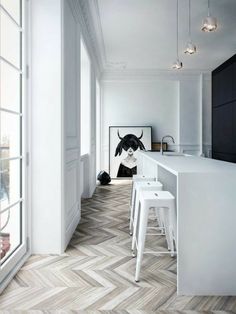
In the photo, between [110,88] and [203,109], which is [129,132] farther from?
[203,109]

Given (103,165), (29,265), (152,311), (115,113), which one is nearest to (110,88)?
(115,113)

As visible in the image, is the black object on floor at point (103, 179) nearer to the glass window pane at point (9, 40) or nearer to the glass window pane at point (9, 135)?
the glass window pane at point (9, 135)

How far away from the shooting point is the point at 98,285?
6.98 feet

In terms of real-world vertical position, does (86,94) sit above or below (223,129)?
above

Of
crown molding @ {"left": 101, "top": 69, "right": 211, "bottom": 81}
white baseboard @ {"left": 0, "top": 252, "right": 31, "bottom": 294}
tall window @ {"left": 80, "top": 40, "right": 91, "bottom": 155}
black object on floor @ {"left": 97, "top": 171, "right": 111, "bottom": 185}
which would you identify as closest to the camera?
white baseboard @ {"left": 0, "top": 252, "right": 31, "bottom": 294}

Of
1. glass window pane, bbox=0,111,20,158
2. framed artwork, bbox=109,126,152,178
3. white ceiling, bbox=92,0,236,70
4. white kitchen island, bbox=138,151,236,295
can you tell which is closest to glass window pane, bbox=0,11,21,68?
glass window pane, bbox=0,111,20,158

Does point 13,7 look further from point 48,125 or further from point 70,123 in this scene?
point 70,123

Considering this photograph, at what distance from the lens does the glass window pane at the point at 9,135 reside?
210 cm

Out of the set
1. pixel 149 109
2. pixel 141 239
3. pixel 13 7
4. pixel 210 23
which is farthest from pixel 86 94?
pixel 141 239

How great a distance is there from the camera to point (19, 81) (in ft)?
8.14

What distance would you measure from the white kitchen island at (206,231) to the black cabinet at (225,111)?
134 inches

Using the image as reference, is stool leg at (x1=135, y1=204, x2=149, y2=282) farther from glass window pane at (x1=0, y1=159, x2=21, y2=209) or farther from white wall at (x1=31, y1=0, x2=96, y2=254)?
glass window pane at (x1=0, y1=159, x2=21, y2=209)

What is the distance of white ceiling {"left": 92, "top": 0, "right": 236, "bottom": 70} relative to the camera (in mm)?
4336

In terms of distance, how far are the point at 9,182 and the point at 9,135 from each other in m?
0.37
